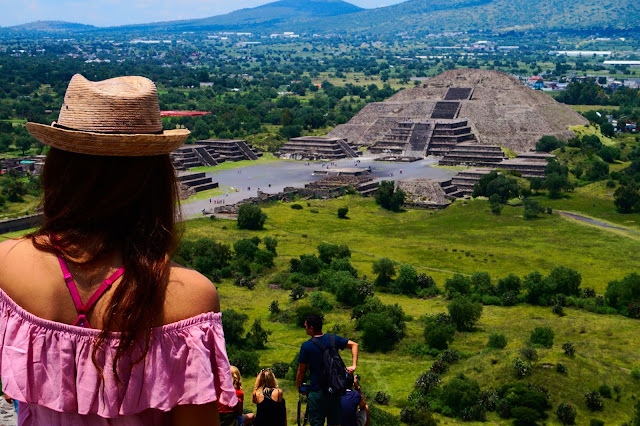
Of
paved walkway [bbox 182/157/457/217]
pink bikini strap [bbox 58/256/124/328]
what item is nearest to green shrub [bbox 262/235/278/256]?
paved walkway [bbox 182/157/457/217]

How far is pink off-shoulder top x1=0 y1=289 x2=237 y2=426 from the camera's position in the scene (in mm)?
3654

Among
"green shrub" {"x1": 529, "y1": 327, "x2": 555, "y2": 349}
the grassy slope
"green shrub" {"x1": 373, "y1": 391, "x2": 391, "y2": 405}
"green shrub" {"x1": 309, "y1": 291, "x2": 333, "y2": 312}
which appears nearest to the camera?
"green shrub" {"x1": 373, "y1": 391, "x2": 391, "y2": 405}

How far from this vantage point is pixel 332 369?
30.7ft

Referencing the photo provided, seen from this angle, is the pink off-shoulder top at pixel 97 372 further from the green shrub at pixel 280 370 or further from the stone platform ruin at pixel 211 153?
the stone platform ruin at pixel 211 153

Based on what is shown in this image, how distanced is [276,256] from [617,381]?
84.7 ft

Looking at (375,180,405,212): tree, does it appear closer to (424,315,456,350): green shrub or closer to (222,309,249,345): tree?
(424,315,456,350): green shrub

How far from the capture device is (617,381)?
2783 centimetres

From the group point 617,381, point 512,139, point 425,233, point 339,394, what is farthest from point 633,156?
point 339,394

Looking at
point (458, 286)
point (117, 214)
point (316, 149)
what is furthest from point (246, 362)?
point (316, 149)

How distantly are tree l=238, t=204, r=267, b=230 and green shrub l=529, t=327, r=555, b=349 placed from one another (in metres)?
29.4

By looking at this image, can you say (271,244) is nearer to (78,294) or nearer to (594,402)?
(594,402)

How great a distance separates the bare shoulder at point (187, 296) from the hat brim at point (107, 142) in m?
0.63

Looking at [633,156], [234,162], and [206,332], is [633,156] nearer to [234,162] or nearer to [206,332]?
[234,162]

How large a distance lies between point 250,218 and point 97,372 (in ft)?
182
